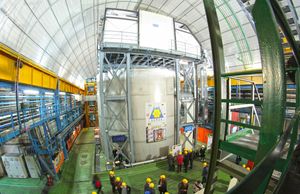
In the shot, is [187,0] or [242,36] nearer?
[187,0]

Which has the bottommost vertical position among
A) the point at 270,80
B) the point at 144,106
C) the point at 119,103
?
the point at 144,106

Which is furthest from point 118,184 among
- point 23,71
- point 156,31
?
point 156,31

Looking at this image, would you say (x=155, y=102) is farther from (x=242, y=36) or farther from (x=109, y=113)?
(x=242, y=36)

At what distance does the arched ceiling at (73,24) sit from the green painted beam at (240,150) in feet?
29.4

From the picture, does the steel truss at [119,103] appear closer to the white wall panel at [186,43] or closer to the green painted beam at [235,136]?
the white wall panel at [186,43]

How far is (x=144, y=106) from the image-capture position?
9492 mm

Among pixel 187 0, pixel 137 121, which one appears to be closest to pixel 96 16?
pixel 187 0

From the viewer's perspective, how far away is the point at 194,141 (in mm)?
11680

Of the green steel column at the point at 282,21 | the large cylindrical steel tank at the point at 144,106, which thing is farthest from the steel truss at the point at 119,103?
the green steel column at the point at 282,21

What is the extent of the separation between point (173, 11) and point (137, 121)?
41.8ft

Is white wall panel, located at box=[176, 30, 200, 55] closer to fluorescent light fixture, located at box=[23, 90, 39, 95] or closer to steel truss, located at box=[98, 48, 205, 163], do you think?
steel truss, located at box=[98, 48, 205, 163]

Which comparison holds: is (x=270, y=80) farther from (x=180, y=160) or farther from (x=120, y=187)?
(x=180, y=160)

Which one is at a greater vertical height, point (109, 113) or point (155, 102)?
point (155, 102)

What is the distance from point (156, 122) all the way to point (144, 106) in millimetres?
1434
